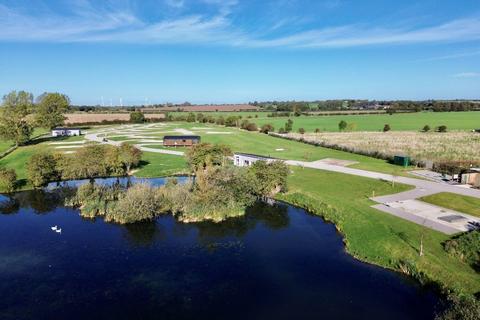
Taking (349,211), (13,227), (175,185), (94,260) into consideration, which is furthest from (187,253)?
(13,227)

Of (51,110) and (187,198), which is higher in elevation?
(51,110)

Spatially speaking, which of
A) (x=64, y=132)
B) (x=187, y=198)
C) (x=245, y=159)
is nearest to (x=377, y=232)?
(x=187, y=198)

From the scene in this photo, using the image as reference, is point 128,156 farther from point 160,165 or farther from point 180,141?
point 180,141

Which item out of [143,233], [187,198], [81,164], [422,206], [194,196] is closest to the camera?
[143,233]

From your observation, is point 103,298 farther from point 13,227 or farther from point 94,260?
point 13,227

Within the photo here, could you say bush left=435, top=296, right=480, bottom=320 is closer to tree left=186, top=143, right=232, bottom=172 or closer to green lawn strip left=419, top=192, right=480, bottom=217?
green lawn strip left=419, top=192, right=480, bottom=217

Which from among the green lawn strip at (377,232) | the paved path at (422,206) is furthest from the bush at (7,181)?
the paved path at (422,206)

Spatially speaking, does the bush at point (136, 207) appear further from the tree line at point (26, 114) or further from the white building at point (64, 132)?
the white building at point (64, 132)
